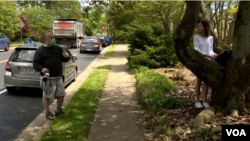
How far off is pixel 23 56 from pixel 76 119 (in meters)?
3.38

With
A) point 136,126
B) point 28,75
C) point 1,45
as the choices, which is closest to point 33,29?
point 1,45

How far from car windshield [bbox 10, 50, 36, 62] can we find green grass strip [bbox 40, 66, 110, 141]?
1809 mm

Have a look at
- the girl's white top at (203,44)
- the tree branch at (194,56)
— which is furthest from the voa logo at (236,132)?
the girl's white top at (203,44)

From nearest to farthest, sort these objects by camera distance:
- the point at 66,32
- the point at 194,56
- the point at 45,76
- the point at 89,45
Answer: the point at 194,56 → the point at 45,76 → the point at 89,45 → the point at 66,32

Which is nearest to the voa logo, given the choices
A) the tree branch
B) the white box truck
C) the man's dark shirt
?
the tree branch

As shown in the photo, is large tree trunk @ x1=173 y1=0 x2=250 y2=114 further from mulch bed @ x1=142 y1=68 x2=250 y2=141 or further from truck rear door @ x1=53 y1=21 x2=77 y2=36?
truck rear door @ x1=53 y1=21 x2=77 y2=36

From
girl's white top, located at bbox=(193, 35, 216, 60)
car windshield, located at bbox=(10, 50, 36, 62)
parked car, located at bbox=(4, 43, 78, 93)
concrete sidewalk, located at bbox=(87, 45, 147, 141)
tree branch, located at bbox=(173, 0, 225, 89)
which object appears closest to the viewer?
tree branch, located at bbox=(173, 0, 225, 89)

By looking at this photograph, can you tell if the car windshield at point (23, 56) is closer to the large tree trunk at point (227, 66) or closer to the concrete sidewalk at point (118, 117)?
the concrete sidewalk at point (118, 117)

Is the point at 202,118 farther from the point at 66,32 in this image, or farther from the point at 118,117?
the point at 66,32

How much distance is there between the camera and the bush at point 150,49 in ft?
38.1

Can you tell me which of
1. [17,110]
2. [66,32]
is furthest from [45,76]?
[66,32]

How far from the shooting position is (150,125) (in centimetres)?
503

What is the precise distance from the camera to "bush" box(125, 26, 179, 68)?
11609 mm

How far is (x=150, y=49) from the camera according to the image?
11742 millimetres
